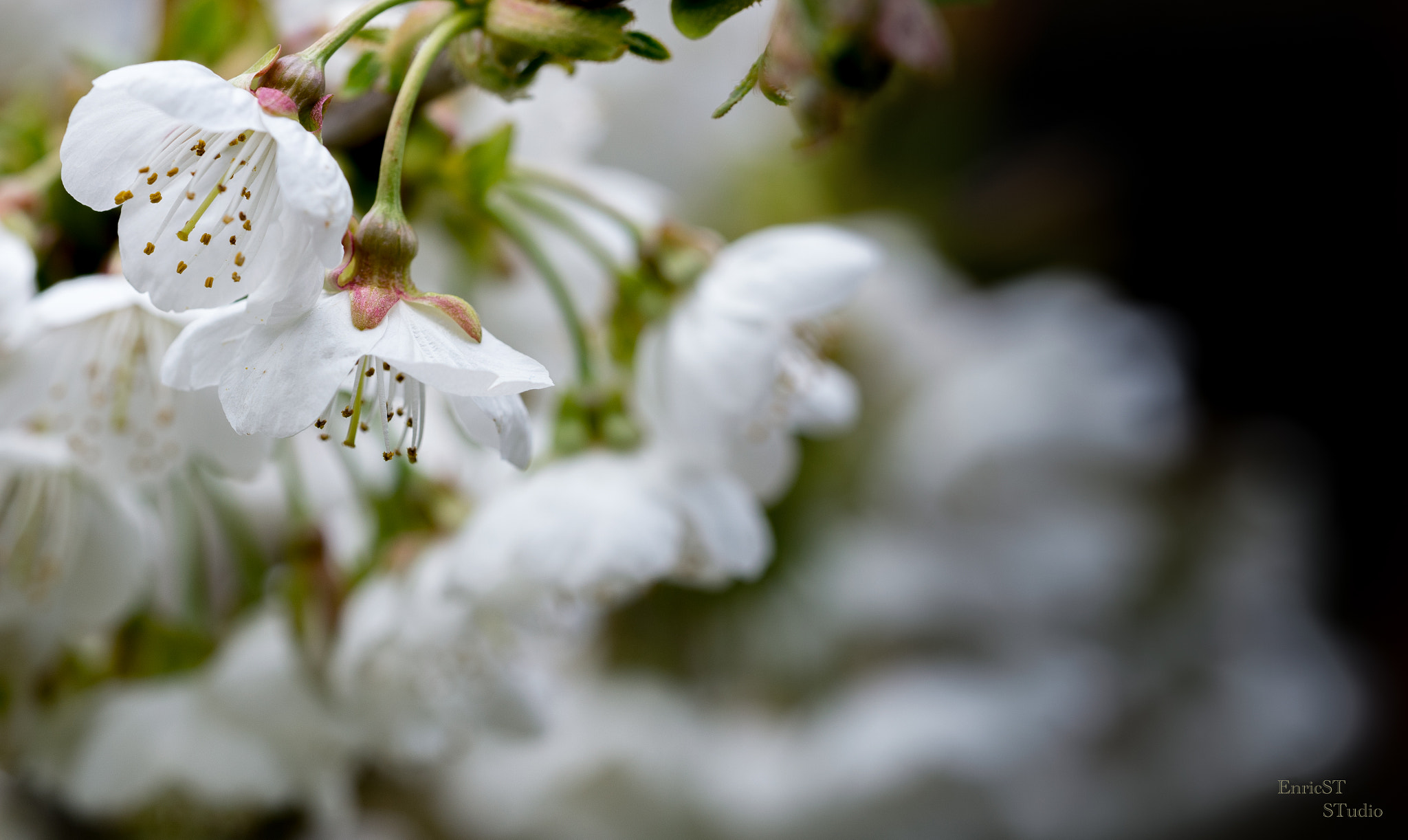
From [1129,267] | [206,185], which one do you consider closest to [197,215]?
[206,185]

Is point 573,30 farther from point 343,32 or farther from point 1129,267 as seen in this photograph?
point 1129,267

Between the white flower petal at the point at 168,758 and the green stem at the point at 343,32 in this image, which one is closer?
the green stem at the point at 343,32

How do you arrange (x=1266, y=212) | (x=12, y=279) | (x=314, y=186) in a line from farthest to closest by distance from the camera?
(x=1266, y=212) → (x=12, y=279) → (x=314, y=186)

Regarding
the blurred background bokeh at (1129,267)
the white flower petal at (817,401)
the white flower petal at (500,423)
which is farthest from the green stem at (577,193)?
the blurred background bokeh at (1129,267)

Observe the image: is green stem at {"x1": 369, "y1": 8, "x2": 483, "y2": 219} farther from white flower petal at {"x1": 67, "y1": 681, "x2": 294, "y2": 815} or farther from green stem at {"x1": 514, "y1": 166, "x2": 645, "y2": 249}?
white flower petal at {"x1": 67, "y1": 681, "x2": 294, "y2": 815}

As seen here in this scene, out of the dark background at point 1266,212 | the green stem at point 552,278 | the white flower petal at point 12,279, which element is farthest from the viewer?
the dark background at point 1266,212

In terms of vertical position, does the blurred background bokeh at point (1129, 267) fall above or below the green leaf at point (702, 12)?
below

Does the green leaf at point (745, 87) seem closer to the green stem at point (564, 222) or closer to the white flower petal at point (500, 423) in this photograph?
the white flower petal at point (500, 423)
